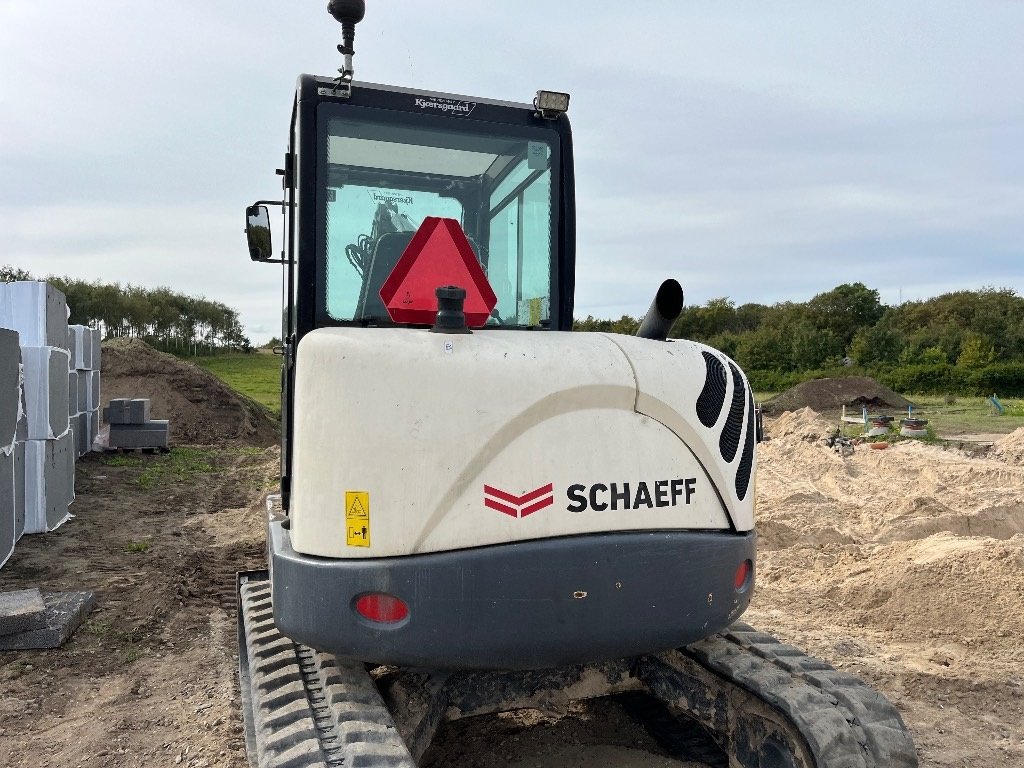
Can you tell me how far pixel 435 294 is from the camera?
2852 millimetres

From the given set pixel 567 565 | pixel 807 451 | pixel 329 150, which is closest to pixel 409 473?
pixel 567 565

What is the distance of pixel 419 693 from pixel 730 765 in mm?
1281

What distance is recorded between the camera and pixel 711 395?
288cm

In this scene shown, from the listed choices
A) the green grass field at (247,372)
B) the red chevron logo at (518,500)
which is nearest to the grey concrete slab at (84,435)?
the green grass field at (247,372)

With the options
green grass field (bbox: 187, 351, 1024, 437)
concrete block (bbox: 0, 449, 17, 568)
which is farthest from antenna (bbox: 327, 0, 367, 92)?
green grass field (bbox: 187, 351, 1024, 437)

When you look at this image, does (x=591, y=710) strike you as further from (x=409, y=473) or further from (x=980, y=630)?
(x=980, y=630)

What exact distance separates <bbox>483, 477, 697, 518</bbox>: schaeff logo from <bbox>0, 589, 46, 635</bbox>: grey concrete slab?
438 centimetres

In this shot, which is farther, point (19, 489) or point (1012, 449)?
point (1012, 449)

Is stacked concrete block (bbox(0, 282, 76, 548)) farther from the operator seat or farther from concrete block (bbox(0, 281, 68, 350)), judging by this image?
the operator seat

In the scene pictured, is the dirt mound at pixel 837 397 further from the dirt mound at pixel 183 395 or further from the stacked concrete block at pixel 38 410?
the stacked concrete block at pixel 38 410

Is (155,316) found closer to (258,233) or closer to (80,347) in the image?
(80,347)

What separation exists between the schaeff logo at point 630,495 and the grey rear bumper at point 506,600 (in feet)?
0.33

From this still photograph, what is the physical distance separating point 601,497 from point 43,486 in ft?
26.7

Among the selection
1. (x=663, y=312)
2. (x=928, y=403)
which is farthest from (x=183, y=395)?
(x=928, y=403)
